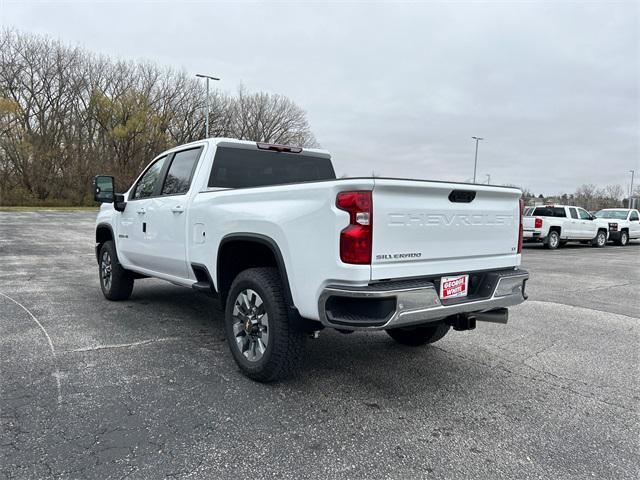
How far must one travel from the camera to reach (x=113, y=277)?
625 cm

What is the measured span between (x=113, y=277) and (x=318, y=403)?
3.99 m

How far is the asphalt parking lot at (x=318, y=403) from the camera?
2.62 m

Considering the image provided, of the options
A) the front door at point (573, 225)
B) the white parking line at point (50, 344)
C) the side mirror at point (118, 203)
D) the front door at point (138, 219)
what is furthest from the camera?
the front door at point (573, 225)

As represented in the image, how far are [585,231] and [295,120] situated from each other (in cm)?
3632

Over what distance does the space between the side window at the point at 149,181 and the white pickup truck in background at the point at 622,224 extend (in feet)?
67.7

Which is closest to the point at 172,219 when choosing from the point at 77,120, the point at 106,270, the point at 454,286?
the point at 106,270

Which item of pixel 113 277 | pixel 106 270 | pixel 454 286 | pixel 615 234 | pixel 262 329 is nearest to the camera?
pixel 454 286

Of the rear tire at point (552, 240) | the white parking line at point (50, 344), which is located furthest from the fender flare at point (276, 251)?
the rear tire at point (552, 240)

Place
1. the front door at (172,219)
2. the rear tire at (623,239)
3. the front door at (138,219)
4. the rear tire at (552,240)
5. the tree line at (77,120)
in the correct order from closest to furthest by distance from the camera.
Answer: the front door at (172,219)
the front door at (138,219)
the rear tire at (552,240)
the rear tire at (623,239)
the tree line at (77,120)

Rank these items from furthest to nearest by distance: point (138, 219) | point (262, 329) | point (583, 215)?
1. point (583, 215)
2. point (138, 219)
3. point (262, 329)

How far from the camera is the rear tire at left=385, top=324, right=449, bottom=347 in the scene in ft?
14.6

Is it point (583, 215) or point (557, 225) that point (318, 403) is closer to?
point (557, 225)

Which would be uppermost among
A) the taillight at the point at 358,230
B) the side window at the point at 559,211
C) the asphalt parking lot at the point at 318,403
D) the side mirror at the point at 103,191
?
the side mirror at the point at 103,191

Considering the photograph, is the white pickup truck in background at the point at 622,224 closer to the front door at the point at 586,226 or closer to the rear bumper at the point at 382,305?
the front door at the point at 586,226
